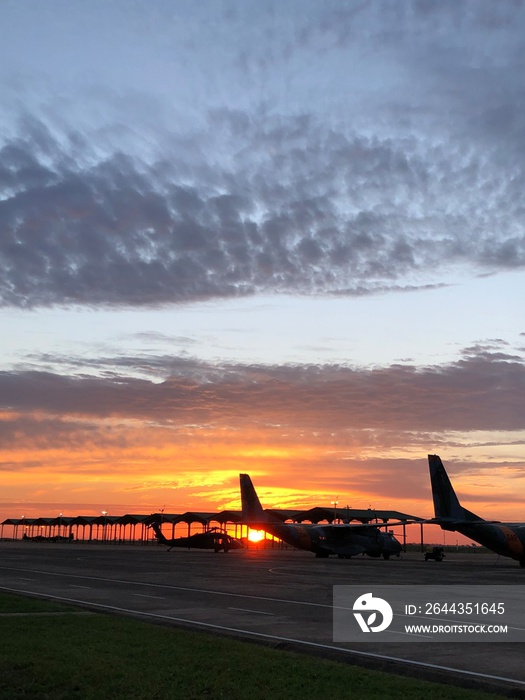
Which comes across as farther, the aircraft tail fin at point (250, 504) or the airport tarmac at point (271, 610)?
the aircraft tail fin at point (250, 504)

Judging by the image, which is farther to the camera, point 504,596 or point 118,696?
point 504,596

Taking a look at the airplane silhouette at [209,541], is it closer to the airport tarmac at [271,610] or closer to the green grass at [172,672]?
the airport tarmac at [271,610]

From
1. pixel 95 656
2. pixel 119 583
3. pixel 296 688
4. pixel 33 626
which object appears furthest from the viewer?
pixel 119 583

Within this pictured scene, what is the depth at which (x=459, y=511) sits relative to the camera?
56.3 metres

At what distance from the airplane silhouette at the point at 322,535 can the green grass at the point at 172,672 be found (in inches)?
2155

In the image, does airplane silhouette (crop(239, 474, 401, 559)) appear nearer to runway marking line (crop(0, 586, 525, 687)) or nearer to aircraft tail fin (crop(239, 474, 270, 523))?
aircraft tail fin (crop(239, 474, 270, 523))

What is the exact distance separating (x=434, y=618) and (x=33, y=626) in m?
10.1

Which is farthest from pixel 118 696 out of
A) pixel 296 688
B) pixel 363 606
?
pixel 363 606

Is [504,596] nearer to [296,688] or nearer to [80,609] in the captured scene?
[80,609]

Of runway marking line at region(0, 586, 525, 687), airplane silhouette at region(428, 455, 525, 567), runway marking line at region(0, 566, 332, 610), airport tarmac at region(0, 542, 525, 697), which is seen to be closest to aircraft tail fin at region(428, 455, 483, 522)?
airplane silhouette at region(428, 455, 525, 567)

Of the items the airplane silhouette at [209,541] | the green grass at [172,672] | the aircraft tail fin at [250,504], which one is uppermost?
the aircraft tail fin at [250,504]

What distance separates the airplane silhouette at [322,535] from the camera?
68938mm

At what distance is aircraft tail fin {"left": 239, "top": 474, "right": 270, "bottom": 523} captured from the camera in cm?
7150

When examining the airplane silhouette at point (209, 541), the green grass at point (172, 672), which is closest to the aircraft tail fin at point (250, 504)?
the airplane silhouette at point (209, 541)
